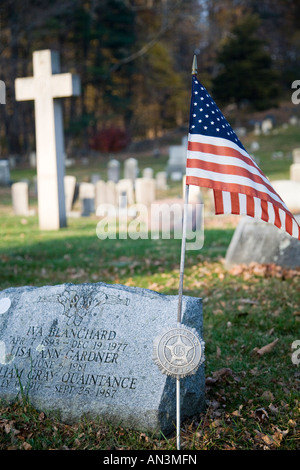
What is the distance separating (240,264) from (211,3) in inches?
1991

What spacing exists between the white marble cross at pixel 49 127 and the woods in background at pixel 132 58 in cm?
2045

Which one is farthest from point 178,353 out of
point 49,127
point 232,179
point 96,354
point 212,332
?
point 49,127

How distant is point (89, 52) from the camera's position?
42.6 meters

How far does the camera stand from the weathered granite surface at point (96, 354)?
3207 mm

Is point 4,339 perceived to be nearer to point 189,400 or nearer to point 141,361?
point 141,361

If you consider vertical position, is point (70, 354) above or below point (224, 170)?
below

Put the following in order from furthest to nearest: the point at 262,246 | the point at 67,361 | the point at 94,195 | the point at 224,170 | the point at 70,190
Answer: the point at 94,195
the point at 70,190
the point at 262,246
the point at 67,361
the point at 224,170

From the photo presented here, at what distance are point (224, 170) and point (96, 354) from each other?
59.1 inches

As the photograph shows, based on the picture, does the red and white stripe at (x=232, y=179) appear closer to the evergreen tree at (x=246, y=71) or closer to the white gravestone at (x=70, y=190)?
the white gravestone at (x=70, y=190)

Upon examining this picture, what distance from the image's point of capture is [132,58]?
122 ft

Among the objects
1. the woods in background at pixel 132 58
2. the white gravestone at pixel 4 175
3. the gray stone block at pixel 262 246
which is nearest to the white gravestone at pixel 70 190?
the gray stone block at pixel 262 246

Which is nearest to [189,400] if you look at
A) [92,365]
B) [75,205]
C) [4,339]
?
[92,365]

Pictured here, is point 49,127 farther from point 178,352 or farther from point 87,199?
point 178,352

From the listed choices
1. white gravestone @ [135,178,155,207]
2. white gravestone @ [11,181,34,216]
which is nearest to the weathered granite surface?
white gravestone @ [11,181,34,216]
